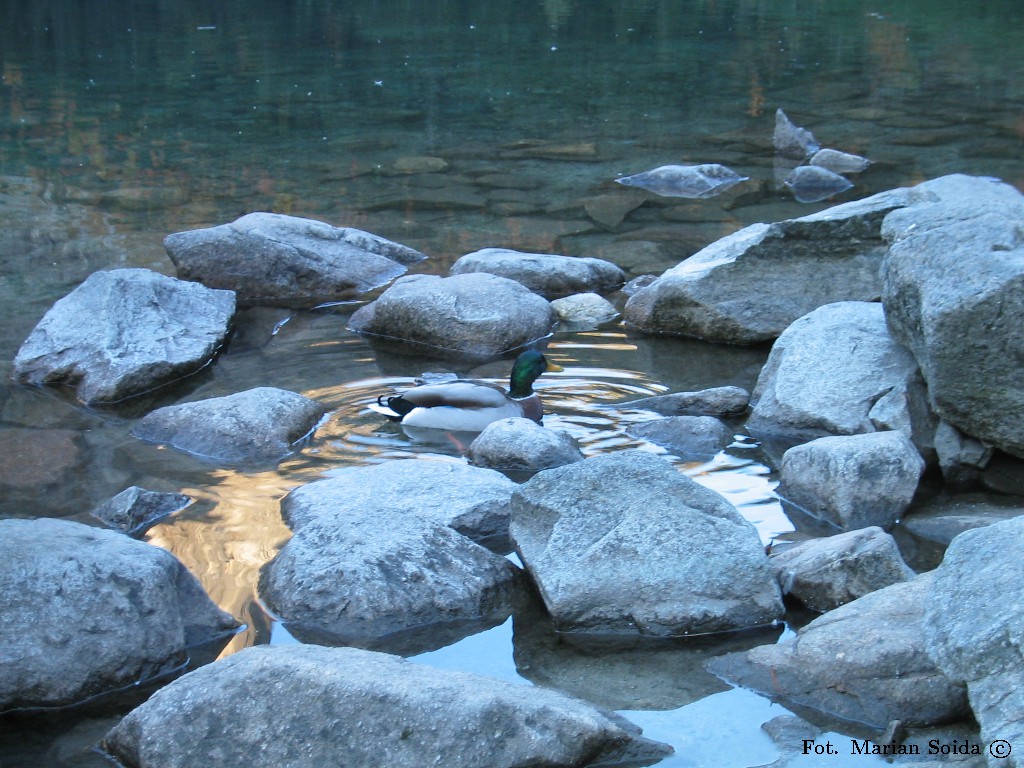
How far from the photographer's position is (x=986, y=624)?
2467mm

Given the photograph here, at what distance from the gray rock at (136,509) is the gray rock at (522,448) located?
1.15 m

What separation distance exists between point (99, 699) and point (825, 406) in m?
2.92

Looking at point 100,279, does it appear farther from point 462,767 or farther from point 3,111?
point 3,111

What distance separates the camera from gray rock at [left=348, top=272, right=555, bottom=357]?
20.9 feet

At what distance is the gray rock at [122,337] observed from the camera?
5793 millimetres

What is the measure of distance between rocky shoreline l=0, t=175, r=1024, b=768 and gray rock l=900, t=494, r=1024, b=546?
1 centimetres

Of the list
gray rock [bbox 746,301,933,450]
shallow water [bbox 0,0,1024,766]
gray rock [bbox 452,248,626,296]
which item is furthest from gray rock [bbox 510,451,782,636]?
gray rock [bbox 452,248,626,296]

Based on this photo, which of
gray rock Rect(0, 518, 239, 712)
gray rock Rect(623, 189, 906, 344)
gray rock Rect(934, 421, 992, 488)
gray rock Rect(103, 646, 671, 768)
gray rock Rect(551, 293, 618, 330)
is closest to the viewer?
gray rock Rect(103, 646, 671, 768)

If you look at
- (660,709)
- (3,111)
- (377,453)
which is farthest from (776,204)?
(3,111)

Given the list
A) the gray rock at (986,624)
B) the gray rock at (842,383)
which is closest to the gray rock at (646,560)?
the gray rock at (986,624)

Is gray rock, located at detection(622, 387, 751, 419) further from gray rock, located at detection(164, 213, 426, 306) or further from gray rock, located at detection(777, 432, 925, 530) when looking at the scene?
gray rock, located at detection(164, 213, 426, 306)

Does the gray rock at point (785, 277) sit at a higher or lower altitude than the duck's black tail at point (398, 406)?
higher

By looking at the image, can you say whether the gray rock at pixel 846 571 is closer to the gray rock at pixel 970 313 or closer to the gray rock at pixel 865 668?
the gray rock at pixel 865 668

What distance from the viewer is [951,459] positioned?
14.7 ft
